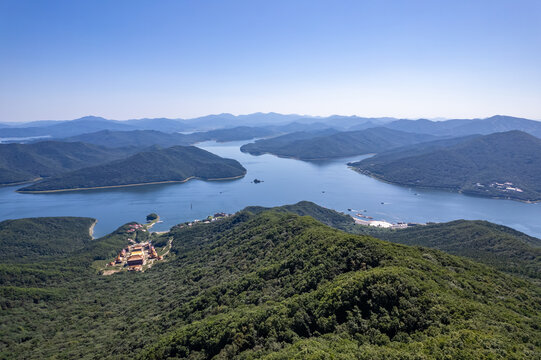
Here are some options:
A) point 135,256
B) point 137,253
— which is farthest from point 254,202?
point 135,256

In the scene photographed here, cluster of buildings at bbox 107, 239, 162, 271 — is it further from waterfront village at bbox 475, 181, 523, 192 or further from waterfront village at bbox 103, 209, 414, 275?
waterfront village at bbox 475, 181, 523, 192

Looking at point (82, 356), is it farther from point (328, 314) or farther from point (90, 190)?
point (90, 190)

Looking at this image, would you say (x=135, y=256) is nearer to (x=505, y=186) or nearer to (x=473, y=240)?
(x=473, y=240)

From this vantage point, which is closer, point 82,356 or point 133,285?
point 82,356

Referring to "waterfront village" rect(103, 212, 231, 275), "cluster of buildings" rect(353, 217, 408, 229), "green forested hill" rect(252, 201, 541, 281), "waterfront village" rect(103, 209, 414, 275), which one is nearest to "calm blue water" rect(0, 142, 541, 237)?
"waterfront village" rect(103, 209, 414, 275)

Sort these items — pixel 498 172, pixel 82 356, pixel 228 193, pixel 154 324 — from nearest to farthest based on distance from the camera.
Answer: pixel 82 356 < pixel 154 324 < pixel 228 193 < pixel 498 172

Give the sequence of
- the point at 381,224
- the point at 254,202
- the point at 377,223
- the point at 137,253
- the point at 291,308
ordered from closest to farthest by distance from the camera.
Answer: the point at 291,308 → the point at 137,253 → the point at 381,224 → the point at 377,223 → the point at 254,202

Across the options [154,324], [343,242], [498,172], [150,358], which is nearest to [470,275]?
[343,242]
